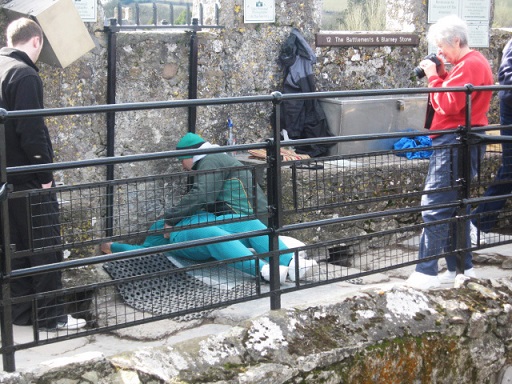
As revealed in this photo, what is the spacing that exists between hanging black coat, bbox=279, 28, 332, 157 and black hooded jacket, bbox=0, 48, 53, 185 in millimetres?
2862

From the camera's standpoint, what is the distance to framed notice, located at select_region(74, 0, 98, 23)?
624cm

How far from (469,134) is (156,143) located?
110 inches

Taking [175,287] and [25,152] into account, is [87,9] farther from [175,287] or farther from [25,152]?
[175,287]

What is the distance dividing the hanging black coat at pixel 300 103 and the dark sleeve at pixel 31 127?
2.89 m

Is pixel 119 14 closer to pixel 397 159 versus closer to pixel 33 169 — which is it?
pixel 397 159

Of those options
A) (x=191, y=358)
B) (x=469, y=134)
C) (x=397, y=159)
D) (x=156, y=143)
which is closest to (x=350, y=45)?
(x=397, y=159)

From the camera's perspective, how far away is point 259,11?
718cm

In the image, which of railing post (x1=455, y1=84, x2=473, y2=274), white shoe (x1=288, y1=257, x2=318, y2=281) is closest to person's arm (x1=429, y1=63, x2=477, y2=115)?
railing post (x1=455, y1=84, x2=473, y2=274)

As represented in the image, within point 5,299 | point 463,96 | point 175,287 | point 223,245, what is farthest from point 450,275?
point 5,299

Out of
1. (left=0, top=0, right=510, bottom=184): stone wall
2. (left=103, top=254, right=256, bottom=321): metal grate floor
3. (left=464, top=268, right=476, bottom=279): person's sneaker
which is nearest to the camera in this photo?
(left=103, top=254, right=256, bottom=321): metal grate floor

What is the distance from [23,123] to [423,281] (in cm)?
248

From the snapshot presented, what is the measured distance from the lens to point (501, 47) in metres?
8.65

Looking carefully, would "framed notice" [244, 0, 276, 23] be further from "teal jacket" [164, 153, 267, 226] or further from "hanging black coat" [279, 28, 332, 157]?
"teal jacket" [164, 153, 267, 226]

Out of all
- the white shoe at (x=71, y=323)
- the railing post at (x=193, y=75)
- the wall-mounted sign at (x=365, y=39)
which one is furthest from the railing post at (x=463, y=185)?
the wall-mounted sign at (x=365, y=39)
